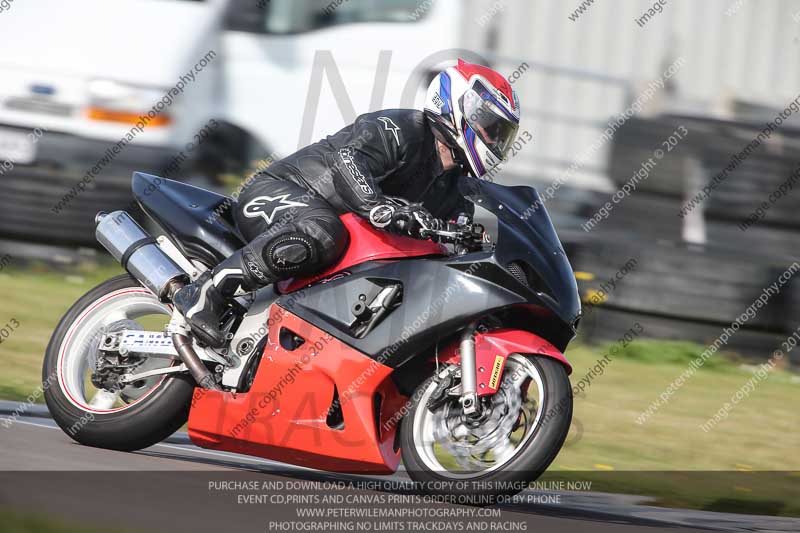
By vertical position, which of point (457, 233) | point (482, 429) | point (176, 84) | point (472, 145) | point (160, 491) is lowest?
point (176, 84)

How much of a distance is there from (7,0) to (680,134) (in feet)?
19.7

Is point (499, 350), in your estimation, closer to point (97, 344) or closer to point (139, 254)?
point (139, 254)

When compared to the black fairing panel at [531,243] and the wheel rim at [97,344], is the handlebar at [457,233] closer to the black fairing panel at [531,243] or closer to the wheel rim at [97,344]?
the black fairing panel at [531,243]

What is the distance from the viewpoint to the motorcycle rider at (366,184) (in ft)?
17.4

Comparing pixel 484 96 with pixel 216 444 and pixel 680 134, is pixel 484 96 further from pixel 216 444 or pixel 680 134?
pixel 680 134

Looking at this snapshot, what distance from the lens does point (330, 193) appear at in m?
5.66

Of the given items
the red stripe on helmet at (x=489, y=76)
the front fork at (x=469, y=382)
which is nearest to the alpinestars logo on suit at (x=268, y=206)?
the red stripe on helmet at (x=489, y=76)

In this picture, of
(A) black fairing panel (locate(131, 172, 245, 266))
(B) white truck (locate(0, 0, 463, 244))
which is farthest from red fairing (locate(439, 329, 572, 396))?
(B) white truck (locate(0, 0, 463, 244))

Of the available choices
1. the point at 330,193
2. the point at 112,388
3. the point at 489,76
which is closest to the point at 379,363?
the point at 330,193

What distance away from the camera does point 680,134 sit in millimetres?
12281

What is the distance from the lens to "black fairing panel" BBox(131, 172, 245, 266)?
5.93m

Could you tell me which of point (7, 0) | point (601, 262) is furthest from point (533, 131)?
point (7, 0)

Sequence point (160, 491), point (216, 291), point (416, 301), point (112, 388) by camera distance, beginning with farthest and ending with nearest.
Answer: point (112, 388)
point (216, 291)
point (416, 301)
point (160, 491)

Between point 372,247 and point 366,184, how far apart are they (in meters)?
0.29
